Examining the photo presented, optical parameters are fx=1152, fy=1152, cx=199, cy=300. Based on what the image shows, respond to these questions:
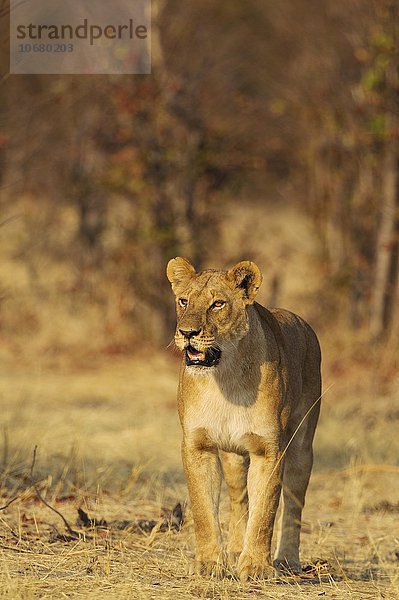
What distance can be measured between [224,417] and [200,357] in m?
0.37

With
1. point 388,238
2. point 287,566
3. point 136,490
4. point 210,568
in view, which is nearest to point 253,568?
point 210,568

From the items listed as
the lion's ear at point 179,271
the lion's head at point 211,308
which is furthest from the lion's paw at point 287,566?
the lion's ear at point 179,271

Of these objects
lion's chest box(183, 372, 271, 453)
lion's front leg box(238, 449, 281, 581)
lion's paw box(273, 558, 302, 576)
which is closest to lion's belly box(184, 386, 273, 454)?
lion's chest box(183, 372, 271, 453)

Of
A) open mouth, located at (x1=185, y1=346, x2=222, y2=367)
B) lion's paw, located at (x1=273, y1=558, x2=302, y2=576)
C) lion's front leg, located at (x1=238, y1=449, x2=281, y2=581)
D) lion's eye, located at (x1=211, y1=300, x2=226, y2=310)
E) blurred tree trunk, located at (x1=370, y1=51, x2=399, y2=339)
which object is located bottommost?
lion's paw, located at (x1=273, y1=558, x2=302, y2=576)

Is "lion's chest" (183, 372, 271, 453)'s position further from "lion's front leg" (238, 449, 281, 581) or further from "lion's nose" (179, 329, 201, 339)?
"lion's nose" (179, 329, 201, 339)

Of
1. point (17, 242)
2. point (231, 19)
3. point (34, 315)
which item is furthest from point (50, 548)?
point (231, 19)

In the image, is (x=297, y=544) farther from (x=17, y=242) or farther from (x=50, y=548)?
(x=17, y=242)

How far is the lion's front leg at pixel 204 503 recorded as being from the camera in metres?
5.32

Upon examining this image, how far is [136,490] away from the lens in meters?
7.79

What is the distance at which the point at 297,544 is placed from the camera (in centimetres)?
594

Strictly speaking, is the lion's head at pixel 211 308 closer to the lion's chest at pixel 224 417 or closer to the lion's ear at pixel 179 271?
the lion's ear at pixel 179 271

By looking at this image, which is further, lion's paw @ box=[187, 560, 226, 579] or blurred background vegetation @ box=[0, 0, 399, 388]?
blurred background vegetation @ box=[0, 0, 399, 388]

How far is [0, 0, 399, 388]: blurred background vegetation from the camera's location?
13.2 metres

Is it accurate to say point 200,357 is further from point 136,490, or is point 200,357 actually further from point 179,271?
point 136,490
